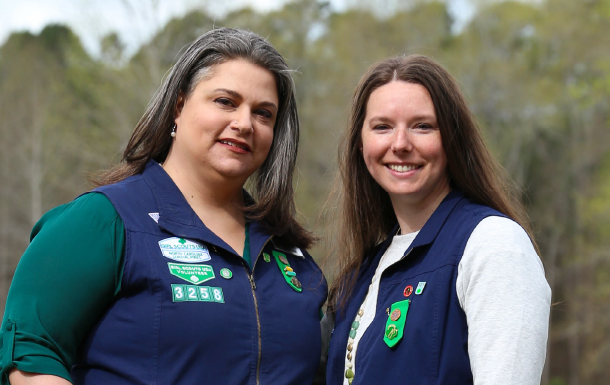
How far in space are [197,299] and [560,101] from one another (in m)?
22.5

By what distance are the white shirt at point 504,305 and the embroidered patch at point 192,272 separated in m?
0.96

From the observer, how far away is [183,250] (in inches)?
105

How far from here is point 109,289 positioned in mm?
2461

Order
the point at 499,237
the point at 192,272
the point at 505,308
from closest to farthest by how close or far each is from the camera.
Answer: the point at 505,308
the point at 499,237
the point at 192,272

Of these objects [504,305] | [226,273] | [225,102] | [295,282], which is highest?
[225,102]

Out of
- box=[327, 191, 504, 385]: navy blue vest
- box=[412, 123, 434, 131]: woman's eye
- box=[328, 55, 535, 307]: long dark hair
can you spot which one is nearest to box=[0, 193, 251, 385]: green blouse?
box=[327, 191, 504, 385]: navy blue vest

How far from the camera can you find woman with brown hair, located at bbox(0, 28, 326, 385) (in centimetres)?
239

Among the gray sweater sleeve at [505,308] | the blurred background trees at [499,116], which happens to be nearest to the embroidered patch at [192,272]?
the gray sweater sleeve at [505,308]

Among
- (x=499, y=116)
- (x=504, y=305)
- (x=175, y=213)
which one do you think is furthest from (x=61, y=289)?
(x=499, y=116)

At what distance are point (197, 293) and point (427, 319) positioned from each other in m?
0.86

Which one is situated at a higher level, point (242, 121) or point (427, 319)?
point (242, 121)

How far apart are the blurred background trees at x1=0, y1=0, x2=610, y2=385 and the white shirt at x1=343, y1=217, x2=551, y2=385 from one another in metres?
17.2

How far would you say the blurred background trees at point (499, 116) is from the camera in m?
21.2

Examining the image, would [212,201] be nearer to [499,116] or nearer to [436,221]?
[436,221]
